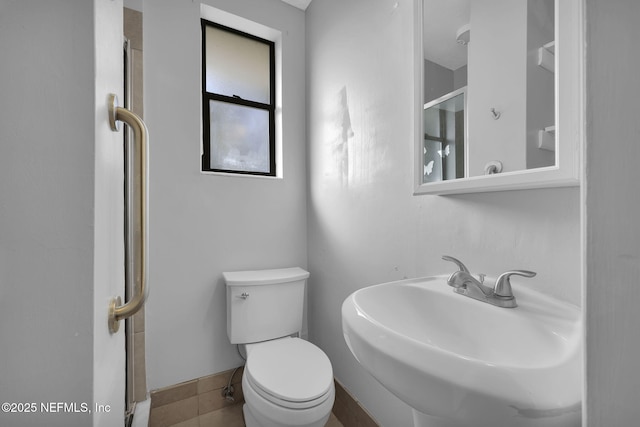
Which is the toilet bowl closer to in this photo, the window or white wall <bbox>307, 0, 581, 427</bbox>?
white wall <bbox>307, 0, 581, 427</bbox>

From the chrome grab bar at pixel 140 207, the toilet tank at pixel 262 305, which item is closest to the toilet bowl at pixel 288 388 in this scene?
the toilet tank at pixel 262 305

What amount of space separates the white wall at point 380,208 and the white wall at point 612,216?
1.77 feet

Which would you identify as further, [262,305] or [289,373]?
[262,305]

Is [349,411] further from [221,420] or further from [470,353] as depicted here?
[470,353]

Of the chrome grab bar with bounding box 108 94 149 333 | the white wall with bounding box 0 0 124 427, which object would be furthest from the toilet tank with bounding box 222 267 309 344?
the white wall with bounding box 0 0 124 427

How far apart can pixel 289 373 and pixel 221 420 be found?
2.23 feet

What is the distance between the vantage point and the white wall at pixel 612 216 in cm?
18

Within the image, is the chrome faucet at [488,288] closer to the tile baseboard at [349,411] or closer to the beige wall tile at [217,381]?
the tile baseboard at [349,411]

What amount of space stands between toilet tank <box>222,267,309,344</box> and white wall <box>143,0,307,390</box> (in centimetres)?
14

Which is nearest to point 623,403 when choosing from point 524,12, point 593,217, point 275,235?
point 593,217

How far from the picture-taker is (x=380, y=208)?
3.84 ft

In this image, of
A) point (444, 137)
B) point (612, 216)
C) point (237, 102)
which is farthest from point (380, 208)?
point (237, 102)

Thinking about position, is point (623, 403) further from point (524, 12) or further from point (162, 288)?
point (162, 288)

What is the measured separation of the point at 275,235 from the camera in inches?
66.8
